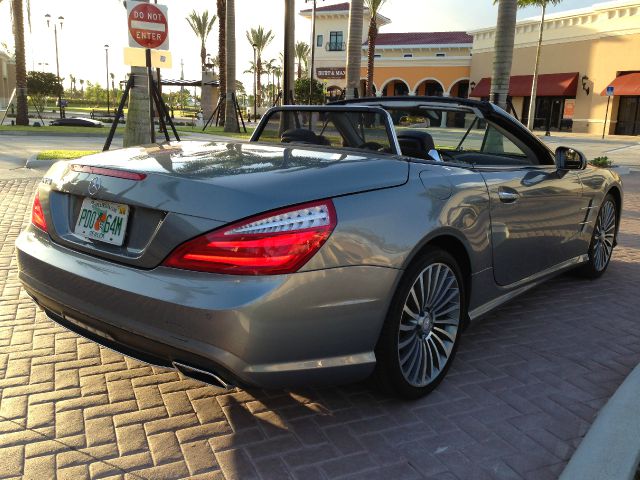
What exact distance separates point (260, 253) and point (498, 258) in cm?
181

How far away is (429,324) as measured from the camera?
3.02m

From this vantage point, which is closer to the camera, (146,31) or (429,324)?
(429,324)

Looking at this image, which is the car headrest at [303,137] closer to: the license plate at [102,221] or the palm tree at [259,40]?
the license plate at [102,221]

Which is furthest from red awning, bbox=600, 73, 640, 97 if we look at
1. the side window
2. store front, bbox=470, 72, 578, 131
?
the side window

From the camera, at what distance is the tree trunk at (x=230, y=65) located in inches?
898

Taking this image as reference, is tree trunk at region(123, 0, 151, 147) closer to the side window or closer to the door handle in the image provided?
the side window

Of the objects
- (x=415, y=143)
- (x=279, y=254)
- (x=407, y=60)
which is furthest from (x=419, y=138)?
(x=407, y=60)

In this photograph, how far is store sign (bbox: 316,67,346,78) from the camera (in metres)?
55.9

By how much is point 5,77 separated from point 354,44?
43.5 metres

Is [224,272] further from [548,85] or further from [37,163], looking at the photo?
[548,85]

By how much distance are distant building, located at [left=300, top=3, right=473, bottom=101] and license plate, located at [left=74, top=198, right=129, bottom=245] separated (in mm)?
43737

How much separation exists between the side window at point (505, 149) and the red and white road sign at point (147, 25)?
728 centimetres

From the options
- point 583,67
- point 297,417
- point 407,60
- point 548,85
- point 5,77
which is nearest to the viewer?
point 297,417

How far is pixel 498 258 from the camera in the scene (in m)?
3.46
